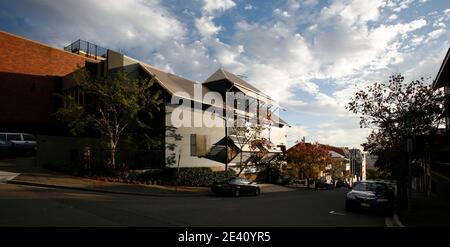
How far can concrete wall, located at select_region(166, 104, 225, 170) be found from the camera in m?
27.2

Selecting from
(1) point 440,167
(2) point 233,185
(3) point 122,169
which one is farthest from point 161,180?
(1) point 440,167

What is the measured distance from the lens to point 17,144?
26.2 meters

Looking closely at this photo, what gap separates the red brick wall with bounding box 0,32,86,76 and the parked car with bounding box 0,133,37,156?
8.11m

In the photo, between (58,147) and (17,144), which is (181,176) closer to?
(58,147)

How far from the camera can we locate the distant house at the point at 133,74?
1097 inches

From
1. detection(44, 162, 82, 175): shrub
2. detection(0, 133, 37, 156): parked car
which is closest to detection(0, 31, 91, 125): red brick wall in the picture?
detection(0, 133, 37, 156): parked car

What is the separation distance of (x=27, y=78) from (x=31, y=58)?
1994 millimetres

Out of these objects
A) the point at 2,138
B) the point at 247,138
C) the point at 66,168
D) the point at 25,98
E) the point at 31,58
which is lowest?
the point at 66,168

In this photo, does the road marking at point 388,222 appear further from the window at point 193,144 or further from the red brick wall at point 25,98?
the red brick wall at point 25,98

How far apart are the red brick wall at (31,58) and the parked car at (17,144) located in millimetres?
8107

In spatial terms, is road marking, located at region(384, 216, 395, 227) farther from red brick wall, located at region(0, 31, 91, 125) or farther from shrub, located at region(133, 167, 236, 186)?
red brick wall, located at region(0, 31, 91, 125)

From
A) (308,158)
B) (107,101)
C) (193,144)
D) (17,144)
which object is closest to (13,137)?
(17,144)
